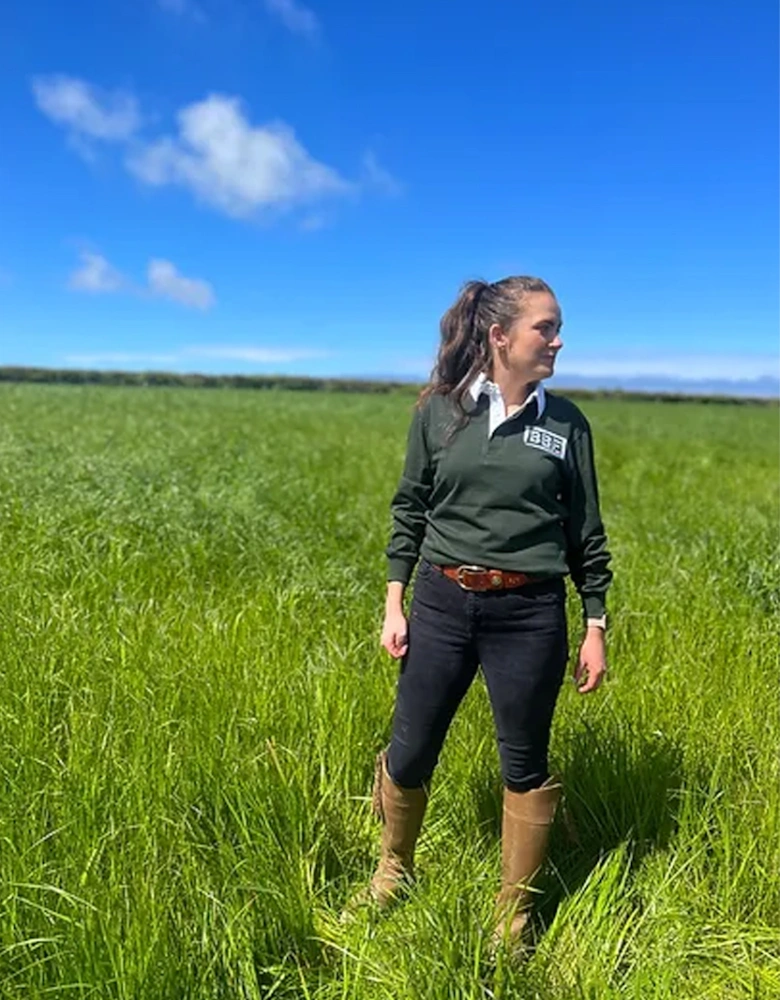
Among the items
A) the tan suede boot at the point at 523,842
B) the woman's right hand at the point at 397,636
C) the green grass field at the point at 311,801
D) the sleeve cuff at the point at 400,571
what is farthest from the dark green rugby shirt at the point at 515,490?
the green grass field at the point at 311,801

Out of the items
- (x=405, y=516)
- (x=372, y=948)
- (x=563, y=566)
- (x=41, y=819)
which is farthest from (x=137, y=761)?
(x=563, y=566)

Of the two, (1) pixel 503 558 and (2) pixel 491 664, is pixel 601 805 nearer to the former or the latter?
(2) pixel 491 664

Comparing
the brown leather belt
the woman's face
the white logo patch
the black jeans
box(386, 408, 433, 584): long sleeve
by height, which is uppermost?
the woman's face

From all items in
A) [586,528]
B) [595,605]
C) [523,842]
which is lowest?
[523,842]

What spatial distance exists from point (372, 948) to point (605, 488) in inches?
375

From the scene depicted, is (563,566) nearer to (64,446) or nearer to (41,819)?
(41,819)

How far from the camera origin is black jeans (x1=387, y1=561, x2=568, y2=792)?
2.14m

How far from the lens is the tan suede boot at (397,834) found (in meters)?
2.35

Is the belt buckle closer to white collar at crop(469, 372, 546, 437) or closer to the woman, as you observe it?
the woman

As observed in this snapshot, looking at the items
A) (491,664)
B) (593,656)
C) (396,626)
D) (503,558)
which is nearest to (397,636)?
(396,626)

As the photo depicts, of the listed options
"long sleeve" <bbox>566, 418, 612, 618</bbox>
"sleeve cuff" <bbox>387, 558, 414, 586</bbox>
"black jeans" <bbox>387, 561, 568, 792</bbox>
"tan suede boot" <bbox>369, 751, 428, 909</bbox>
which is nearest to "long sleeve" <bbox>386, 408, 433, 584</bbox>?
"sleeve cuff" <bbox>387, 558, 414, 586</bbox>

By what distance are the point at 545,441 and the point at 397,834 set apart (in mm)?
1313

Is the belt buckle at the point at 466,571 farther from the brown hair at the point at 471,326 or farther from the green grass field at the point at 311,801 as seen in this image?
the green grass field at the point at 311,801

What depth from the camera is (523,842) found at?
89.2 inches
